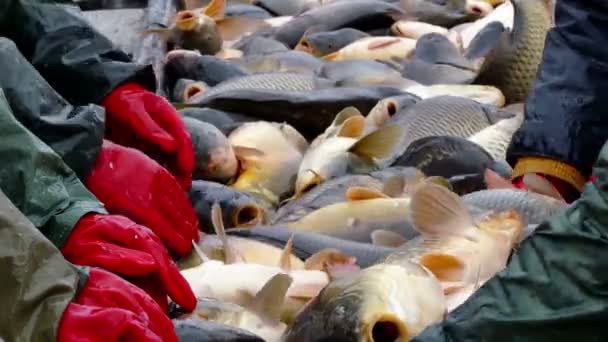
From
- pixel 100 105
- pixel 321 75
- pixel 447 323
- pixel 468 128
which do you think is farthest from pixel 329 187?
pixel 447 323

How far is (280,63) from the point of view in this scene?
6.70 m

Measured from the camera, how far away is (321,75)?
21.0 ft

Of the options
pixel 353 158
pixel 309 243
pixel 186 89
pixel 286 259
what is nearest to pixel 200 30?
pixel 186 89

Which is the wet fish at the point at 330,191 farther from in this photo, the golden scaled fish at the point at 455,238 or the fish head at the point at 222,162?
the golden scaled fish at the point at 455,238

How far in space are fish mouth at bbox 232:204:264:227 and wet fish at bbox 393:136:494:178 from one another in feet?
1.90

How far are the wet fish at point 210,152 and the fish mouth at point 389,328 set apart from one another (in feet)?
6.42

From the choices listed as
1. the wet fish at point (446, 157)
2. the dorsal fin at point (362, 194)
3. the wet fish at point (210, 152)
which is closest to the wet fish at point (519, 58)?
the wet fish at point (446, 157)

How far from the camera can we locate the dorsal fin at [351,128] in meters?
5.16

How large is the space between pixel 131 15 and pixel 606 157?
6.23 metres

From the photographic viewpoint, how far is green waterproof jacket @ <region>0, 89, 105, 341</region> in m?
2.20

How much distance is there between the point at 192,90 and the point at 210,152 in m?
1.31

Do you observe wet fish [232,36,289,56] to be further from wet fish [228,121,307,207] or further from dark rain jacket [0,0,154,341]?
dark rain jacket [0,0,154,341]

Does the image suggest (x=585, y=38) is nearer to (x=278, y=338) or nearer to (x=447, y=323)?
(x=278, y=338)

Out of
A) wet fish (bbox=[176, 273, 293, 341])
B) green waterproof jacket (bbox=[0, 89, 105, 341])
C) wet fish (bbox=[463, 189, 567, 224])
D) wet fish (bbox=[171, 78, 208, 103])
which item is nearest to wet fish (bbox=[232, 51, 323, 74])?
wet fish (bbox=[171, 78, 208, 103])
